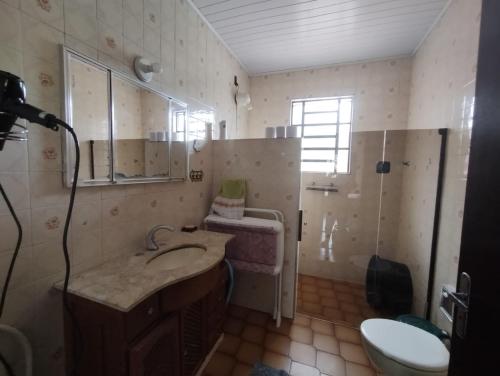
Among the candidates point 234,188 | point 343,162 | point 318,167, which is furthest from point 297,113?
point 234,188

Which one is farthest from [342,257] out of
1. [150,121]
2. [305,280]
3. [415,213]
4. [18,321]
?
[18,321]

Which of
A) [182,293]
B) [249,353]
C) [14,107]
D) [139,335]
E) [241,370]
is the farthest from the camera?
[249,353]

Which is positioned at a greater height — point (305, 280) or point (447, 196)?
point (447, 196)

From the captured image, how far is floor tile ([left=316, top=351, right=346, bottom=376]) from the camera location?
53.6 inches

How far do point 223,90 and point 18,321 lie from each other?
215 cm

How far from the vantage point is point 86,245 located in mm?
969

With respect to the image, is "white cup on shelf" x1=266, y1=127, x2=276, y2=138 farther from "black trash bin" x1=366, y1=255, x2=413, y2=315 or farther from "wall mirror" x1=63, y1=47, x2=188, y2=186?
"black trash bin" x1=366, y1=255, x2=413, y2=315

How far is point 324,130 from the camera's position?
8.75 feet

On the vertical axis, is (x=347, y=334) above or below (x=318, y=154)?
below

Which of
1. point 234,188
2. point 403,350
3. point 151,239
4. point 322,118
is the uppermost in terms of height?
point 322,118

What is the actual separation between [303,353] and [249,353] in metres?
0.38

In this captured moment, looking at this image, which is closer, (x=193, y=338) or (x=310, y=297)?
(x=193, y=338)

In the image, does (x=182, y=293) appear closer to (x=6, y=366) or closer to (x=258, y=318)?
(x=6, y=366)

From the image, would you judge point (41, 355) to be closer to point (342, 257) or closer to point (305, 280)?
point (305, 280)
